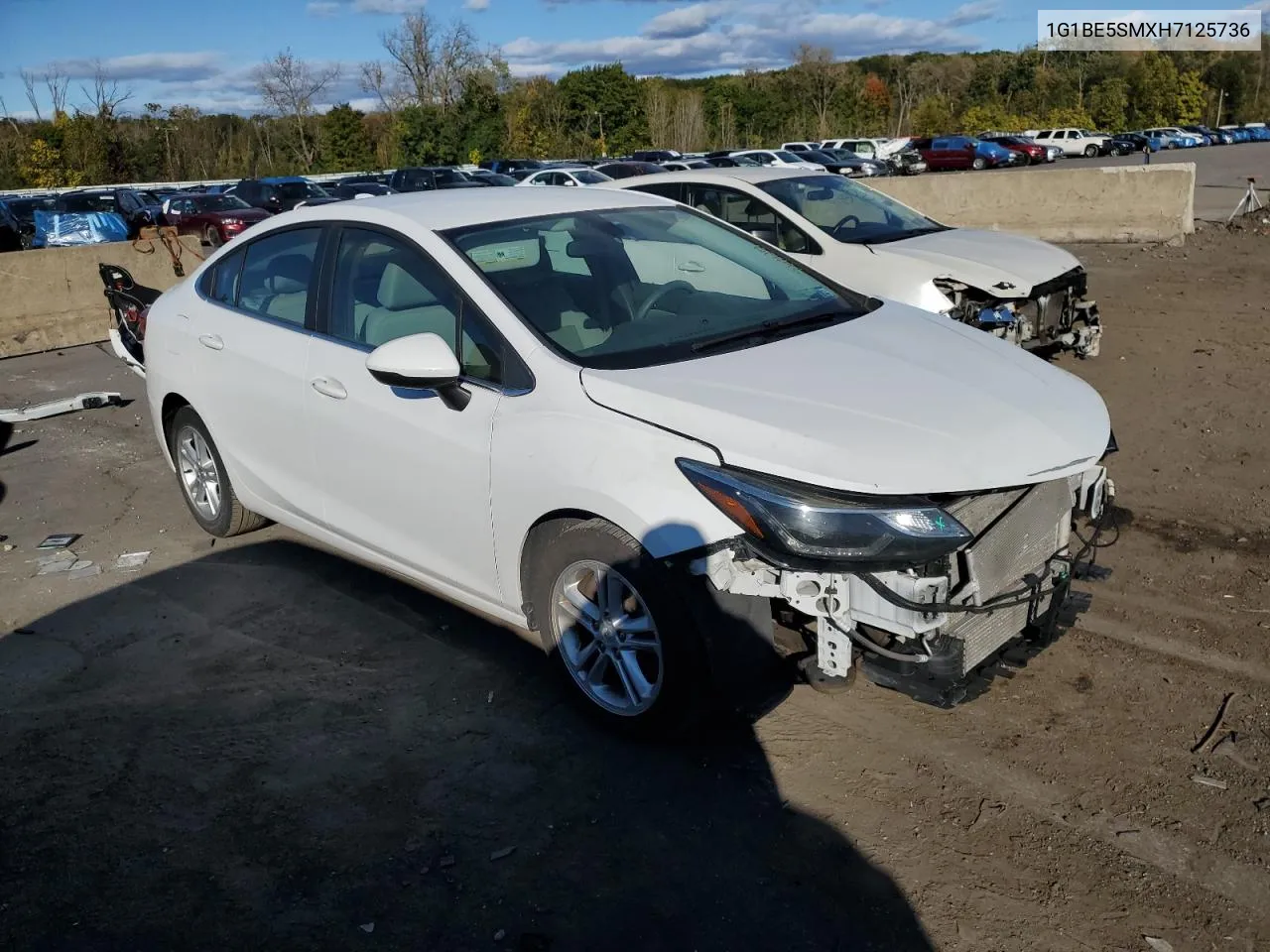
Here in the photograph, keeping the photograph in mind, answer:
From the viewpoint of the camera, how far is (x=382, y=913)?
2.98 m

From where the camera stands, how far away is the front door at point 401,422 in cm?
386

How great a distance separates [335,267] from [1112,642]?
3579 millimetres

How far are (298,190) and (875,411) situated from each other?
29.7m

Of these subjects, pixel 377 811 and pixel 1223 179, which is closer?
pixel 377 811

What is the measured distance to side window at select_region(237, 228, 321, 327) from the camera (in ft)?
15.5

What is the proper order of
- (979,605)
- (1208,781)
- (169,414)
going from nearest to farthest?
(979,605)
(1208,781)
(169,414)

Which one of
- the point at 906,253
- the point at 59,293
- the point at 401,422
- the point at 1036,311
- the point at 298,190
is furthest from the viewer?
the point at 298,190

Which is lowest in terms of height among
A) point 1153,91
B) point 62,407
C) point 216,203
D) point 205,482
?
point 62,407

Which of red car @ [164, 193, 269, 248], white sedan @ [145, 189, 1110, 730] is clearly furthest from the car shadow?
red car @ [164, 193, 269, 248]

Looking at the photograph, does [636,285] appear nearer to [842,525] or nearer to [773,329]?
[773,329]

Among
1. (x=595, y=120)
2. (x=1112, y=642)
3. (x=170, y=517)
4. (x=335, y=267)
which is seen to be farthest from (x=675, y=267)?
(x=595, y=120)

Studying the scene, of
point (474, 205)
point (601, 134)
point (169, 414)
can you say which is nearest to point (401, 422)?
point (474, 205)

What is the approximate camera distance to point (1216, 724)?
369cm

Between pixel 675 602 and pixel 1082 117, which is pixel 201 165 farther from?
pixel 675 602
